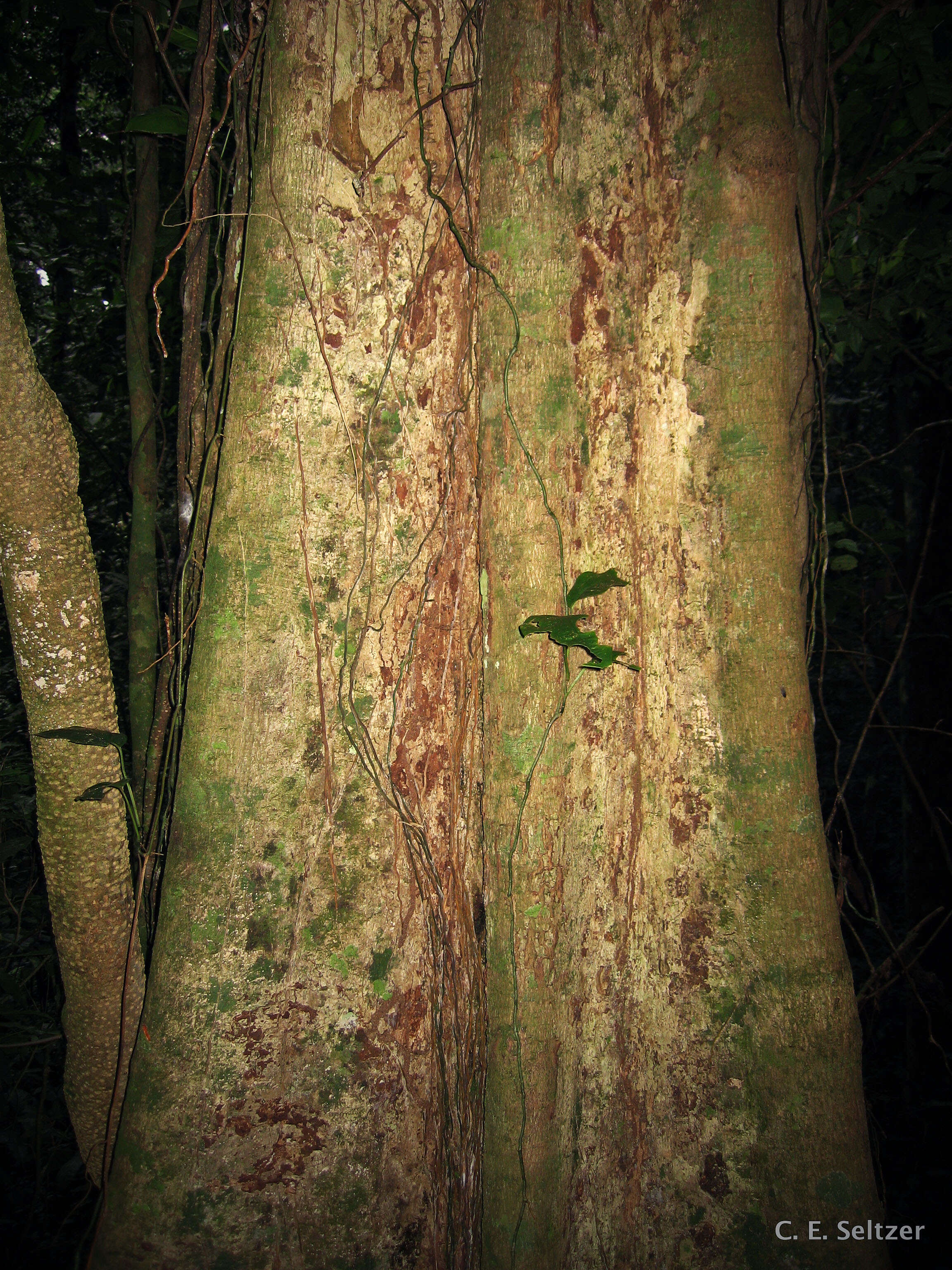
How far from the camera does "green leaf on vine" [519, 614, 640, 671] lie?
1.24 metres

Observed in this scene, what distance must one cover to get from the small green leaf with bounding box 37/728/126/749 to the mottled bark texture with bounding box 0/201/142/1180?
20 millimetres

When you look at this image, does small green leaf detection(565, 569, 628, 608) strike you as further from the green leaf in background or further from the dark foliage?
the green leaf in background

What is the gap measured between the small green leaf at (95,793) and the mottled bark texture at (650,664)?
800mm

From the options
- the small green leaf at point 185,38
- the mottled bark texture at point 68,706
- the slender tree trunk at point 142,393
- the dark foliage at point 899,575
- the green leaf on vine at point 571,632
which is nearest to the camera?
the green leaf on vine at point 571,632

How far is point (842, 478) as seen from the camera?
1.92 m

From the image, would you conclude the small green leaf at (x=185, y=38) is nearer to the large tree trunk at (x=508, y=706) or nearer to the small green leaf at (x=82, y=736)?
the large tree trunk at (x=508, y=706)

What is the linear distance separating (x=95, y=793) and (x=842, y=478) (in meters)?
1.99

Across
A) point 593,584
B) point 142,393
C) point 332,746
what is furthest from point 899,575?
point 142,393

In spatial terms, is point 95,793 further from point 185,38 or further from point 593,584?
point 185,38

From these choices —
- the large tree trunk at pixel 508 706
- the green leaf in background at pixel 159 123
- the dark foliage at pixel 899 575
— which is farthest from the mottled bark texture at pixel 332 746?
the dark foliage at pixel 899 575

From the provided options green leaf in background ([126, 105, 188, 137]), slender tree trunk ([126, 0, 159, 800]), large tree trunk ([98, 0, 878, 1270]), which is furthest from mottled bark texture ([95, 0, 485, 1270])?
slender tree trunk ([126, 0, 159, 800])

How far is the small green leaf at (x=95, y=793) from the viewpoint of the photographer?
1485 mm

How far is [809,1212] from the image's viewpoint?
1237 mm

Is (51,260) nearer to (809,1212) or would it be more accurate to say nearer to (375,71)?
(375,71)
